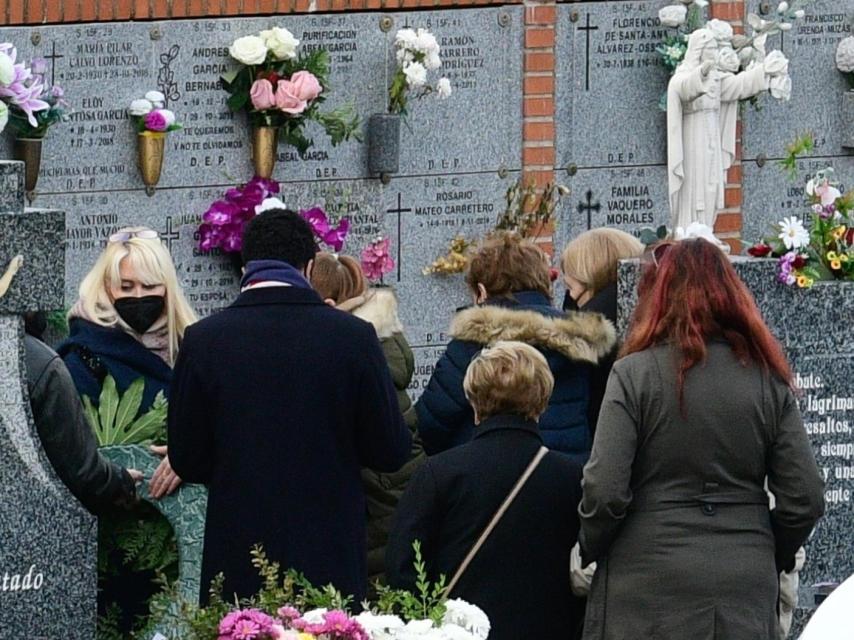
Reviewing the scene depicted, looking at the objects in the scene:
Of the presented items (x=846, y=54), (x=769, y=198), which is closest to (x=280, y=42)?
(x=769, y=198)

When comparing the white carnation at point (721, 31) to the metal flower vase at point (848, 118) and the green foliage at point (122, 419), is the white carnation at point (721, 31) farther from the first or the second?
the green foliage at point (122, 419)

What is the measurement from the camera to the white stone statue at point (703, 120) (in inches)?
397

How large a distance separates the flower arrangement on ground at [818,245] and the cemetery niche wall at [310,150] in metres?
3.05

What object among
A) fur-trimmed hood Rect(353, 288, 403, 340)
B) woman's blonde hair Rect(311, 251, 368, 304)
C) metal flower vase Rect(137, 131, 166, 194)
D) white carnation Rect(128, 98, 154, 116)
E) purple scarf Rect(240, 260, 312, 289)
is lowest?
fur-trimmed hood Rect(353, 288, 403, 340)

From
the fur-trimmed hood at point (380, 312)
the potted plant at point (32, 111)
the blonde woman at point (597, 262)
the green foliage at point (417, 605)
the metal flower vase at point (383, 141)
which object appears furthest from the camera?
the metal flower vase at point (383, 141)

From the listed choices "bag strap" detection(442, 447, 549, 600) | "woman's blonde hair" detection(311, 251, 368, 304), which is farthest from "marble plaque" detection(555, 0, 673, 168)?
"bag strap" detection(442, 447, 549, 600)

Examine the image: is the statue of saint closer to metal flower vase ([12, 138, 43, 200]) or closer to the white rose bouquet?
the white rose bouquet

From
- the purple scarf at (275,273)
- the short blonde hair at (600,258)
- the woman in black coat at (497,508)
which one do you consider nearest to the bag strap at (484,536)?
the woman in black coat at (497,508)

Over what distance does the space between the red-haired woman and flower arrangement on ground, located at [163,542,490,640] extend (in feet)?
3.33

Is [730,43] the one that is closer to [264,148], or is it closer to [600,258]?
[264,148]

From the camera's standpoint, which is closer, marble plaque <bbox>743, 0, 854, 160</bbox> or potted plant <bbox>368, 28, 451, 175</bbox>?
potted plant <bbox>368, 28, 451, 175</bbox>

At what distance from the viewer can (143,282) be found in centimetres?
636

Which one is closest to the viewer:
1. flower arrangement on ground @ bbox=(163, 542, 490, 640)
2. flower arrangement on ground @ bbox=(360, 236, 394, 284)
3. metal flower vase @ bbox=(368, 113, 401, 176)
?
flower arrangement on ground @ bbox=(163, 542, 490, 640)

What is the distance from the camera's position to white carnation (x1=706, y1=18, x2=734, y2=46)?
10102mm
